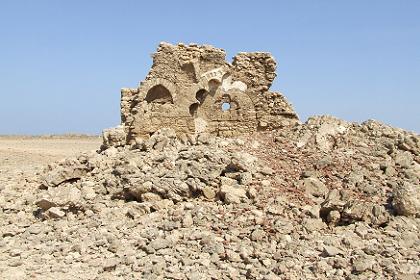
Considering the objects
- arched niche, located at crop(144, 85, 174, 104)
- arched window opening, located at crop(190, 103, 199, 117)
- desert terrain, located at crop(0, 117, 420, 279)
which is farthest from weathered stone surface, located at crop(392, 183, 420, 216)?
arched niche, located at crop(144, 85, 174, 104)

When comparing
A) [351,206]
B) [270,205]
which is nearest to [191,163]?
[270,205]

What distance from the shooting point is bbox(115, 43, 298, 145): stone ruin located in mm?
15477

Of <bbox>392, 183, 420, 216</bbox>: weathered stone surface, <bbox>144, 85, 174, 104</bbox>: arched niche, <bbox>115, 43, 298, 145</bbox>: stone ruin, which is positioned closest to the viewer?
<bbox>392, 183, 420, 216</bbox>: weathered stone surface

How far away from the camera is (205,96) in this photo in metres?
16.2

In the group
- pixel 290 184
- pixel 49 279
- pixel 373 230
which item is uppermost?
pixel 290 184

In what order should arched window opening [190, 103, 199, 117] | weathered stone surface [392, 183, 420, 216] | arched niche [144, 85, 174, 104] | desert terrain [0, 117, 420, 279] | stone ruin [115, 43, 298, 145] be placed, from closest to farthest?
1. desert terrain [0, 117, 420, 279]
2. weathered stone surface [392, 183, 420, 216]
3. stone ruin [115, 43, 298, 145]
4. arched niche [144, 85, 174, 104]
5. arched window opening [190, 103, 199, 117]

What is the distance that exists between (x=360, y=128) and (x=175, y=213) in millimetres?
6488

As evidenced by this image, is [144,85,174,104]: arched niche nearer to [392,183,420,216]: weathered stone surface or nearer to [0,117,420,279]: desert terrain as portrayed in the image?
[0,117,420,279]: desert terrain

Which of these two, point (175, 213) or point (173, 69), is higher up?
point (173, 69)

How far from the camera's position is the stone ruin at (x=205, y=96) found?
1548cm

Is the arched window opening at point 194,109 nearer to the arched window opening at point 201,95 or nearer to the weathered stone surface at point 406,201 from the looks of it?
the arched window opening at point 201,95

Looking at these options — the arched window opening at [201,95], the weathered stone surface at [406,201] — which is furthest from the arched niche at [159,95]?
the weathered stone surface at [406,201]

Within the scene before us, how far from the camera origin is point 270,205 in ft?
35.2

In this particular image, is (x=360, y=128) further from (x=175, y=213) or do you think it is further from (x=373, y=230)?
(x=175, y=213)
